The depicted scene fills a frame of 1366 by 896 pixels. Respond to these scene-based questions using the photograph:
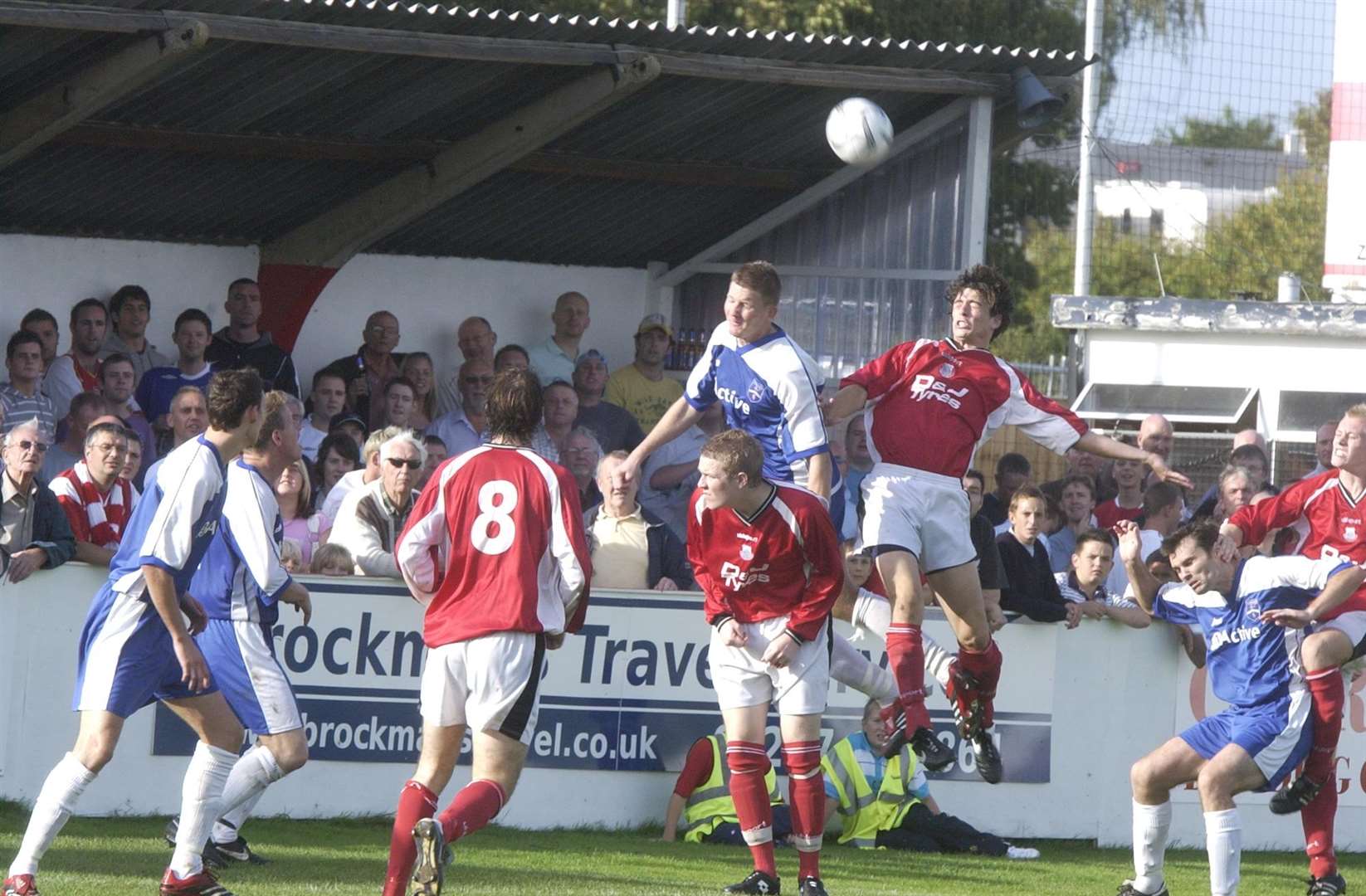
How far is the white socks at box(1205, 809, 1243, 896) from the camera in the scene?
8.95m

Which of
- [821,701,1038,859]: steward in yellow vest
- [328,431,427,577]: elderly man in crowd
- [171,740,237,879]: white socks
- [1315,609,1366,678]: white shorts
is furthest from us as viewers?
[821,701,1038,859]: steward in yellow vest

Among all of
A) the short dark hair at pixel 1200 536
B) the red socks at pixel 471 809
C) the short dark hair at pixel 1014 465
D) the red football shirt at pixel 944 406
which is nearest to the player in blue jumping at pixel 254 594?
the red socks at pixel 471 809

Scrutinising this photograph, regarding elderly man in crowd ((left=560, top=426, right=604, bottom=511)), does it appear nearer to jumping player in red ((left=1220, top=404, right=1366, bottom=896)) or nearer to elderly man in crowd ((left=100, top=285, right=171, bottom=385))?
elderly man in crowd ((left=100, top=285, right=171, bottom=385))

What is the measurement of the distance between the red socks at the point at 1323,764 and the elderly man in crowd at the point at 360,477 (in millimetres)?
4683

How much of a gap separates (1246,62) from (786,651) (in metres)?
22.4

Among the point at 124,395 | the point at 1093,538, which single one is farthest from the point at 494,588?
the point at 124,395

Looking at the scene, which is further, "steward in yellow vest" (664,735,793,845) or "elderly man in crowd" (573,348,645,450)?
"elderly man in crowd" (573,348,645,450)

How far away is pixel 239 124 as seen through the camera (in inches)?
530

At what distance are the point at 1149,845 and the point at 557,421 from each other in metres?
5.10

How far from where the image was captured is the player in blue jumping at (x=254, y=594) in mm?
8039

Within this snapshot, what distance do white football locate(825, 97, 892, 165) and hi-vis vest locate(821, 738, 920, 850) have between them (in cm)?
450

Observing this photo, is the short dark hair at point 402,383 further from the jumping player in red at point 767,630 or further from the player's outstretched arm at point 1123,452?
the player's outstretched arm at point 1123,452

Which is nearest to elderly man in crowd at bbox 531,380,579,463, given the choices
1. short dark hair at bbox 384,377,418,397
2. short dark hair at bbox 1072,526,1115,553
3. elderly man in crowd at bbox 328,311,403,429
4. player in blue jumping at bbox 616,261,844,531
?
short dark hair at bbox 384,377,418,397

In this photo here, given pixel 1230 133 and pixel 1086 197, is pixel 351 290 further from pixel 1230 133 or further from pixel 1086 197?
pixel 1230 133
